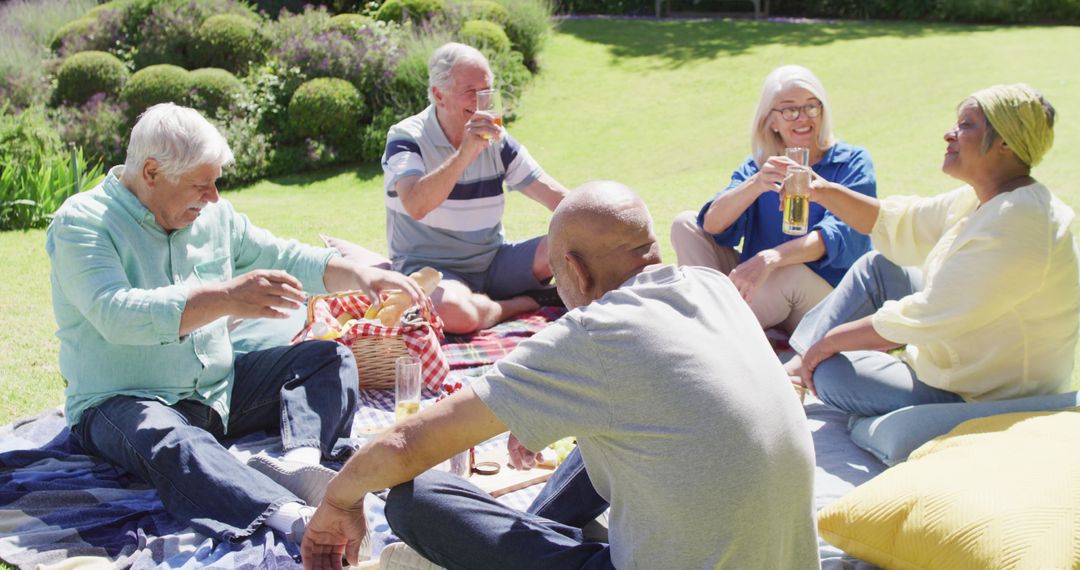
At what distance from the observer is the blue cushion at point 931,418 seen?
4.00m

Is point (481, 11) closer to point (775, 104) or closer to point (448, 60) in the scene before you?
point (448, 60)

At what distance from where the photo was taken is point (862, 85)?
14.3 meters

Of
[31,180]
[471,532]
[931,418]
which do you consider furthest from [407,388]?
[31,180]

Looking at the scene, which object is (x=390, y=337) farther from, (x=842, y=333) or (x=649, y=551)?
(x=649, y=551)

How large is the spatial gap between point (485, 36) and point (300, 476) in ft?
33.8

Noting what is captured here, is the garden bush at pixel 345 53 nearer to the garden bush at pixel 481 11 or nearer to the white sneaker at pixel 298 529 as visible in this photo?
the garden bush at pixel 481 11

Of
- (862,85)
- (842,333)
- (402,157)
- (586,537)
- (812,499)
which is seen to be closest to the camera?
(812,499)

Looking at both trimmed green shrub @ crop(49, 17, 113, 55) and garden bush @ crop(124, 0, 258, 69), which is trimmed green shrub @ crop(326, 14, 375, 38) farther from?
trimmed green shrub @ crop(49, 17, 113, 55)

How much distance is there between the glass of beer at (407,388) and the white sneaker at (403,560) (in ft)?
3.59

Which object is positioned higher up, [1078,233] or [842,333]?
[842,333]

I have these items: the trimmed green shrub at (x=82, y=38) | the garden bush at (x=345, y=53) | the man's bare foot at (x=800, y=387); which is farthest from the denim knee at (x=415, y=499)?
the trimmed green shrub at (x=82, y=38)

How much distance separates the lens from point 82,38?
13914mm

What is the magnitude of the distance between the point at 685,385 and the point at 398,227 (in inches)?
153

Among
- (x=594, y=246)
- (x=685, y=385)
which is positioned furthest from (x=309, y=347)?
(x=685, y=385)
